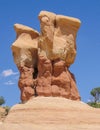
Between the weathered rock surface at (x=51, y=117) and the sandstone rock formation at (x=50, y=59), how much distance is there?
3.20m

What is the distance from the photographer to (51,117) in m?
35.5

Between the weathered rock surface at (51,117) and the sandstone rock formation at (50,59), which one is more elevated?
the sandstone rock formation at (50,59)

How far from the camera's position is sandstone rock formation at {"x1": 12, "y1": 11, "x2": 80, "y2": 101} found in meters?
40.7

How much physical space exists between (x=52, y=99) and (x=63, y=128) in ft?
15.0

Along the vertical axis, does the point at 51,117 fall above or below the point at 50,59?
below

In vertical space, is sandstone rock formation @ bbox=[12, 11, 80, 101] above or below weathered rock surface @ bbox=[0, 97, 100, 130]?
above

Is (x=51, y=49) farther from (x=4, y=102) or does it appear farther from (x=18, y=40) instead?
(x=4, y=102)

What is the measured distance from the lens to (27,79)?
1644 inches

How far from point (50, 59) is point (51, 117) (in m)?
7.47

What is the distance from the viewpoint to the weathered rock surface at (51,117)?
115ft

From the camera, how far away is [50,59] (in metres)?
41.1

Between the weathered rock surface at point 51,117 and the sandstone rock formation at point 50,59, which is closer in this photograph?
the weathered rock surface at point 51,117

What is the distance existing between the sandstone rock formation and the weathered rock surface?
10.5 feet

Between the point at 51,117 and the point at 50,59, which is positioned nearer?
the point at 51,117
